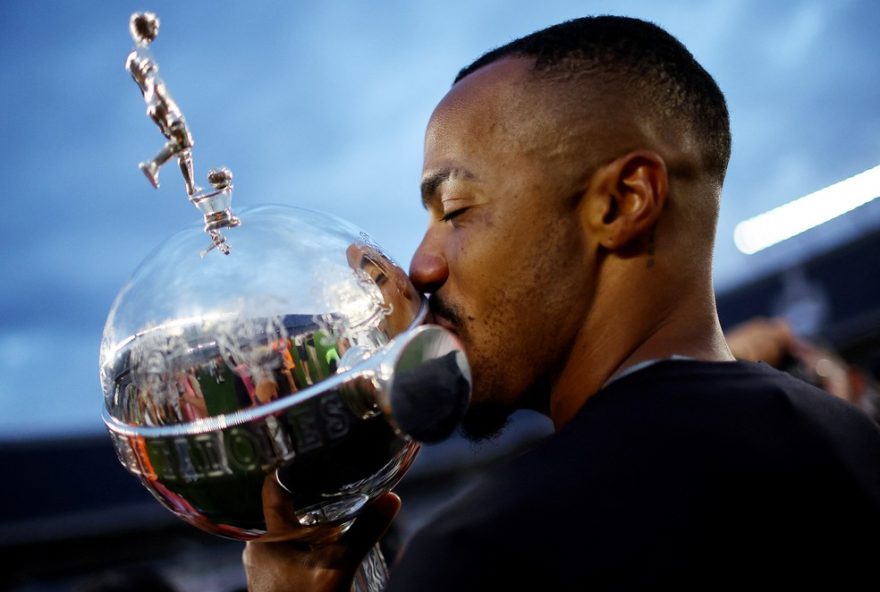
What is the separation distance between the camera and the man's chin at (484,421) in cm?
223

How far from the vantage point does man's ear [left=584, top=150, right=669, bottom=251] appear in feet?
7.01

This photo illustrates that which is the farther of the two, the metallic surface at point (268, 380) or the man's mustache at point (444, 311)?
the man's mustache at point (444, 311)

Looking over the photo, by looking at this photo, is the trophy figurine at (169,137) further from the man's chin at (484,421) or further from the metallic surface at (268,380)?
the man's chin at (484,421)

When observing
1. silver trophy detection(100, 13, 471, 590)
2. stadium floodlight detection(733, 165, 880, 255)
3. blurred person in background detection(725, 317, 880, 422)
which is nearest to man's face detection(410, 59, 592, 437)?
silver trophy detection(100, 13, 471, 590)

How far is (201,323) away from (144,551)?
16.0 metres

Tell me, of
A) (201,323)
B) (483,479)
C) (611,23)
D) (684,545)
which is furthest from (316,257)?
(611,23)

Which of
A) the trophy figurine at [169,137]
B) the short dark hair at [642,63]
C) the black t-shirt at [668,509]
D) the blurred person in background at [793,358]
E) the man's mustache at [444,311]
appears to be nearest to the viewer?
the black t-shirt at [668,509]

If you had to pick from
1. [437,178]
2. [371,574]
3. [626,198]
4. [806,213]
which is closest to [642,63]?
[626,198]

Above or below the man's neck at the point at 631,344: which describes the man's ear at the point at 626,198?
above

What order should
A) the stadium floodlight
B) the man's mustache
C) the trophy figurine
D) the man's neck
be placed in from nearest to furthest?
the trophy figurine < the man's neck < the man's mustache < the stadium floodlight

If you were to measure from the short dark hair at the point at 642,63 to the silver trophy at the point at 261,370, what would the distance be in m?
0.80

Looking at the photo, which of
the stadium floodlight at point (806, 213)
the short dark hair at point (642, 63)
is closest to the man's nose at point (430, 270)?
the short dark hair at point (642, 63)

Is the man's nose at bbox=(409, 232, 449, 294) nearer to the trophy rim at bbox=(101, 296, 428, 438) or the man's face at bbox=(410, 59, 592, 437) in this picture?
the man's face at bbox=(410, 59, 592, 437)

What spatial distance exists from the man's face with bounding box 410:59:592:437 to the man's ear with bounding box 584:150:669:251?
6 centimetres
